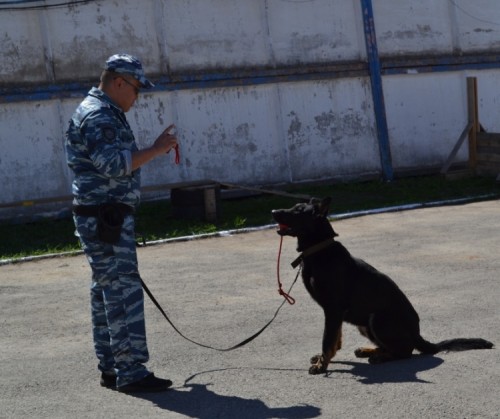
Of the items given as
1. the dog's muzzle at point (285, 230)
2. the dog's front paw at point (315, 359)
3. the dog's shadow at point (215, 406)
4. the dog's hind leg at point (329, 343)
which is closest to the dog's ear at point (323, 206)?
the dog's muzzle at point (285, 230)

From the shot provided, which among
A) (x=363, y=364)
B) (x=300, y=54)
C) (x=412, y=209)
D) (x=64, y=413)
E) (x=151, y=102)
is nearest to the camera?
(x=64, y=413)

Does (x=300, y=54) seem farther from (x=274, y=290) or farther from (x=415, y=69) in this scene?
(x=274, y=290)

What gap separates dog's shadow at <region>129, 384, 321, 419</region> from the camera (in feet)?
18.2

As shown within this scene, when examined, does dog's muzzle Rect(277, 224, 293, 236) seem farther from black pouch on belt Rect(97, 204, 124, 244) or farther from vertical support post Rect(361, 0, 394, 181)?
vertical support post Rect(361, 0, 394, 181)

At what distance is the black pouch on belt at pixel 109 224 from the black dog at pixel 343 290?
1.13 meters

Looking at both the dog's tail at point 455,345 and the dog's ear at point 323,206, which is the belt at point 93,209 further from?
the dog's tail at point 455,345

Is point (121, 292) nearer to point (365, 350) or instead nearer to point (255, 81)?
point (365, 350)

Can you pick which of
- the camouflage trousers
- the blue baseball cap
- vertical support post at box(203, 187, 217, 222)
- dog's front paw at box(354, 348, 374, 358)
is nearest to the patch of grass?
vertical support post at box(203, 187, 217, 222)

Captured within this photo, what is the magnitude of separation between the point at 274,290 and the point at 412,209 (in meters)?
5.70

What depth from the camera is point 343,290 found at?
645 centimetres

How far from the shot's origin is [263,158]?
17.0 m

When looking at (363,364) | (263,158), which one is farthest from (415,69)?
(363,364)

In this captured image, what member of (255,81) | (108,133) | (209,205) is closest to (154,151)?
(108,133)

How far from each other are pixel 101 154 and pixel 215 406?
1595 mm
